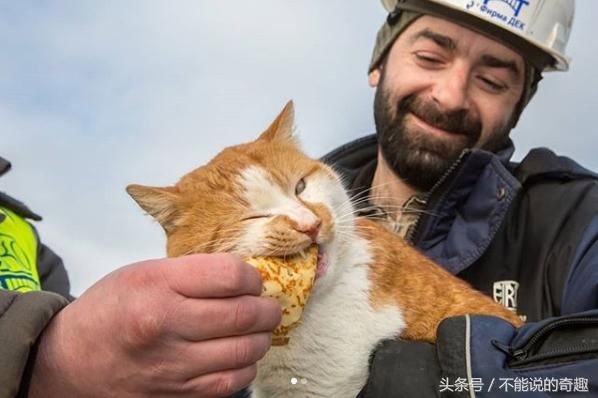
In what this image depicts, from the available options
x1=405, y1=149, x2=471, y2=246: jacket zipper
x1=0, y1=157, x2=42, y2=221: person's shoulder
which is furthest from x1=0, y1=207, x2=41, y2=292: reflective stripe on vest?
x1=405, y1=149, x2=471, y2=246: jacket zipper

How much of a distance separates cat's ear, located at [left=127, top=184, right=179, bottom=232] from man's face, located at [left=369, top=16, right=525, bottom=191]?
1.89 m

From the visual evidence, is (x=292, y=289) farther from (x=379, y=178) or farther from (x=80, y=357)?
(x=379, y=178)

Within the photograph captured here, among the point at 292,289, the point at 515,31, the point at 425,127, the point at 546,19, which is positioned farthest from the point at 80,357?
the point at 546,19

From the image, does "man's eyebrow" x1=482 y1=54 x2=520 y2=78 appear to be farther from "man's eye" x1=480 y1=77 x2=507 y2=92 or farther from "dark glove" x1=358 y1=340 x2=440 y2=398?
"dark glove" x1=358 y1=340 x2=440 y2=398

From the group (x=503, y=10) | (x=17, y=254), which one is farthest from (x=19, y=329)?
(x=503, y=10)

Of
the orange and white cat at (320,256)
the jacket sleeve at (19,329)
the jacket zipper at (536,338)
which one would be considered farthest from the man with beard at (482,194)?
the jacket sleeve at (19,329)

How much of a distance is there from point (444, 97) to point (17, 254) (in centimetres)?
255

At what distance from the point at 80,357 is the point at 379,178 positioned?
283 centimetres

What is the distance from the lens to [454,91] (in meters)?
3.66

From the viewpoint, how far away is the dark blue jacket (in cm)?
178

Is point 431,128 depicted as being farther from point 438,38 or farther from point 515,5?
point 515,5

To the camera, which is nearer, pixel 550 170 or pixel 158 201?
pixel 158 201

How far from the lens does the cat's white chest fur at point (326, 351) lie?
86.1 inches

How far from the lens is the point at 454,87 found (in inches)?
144
